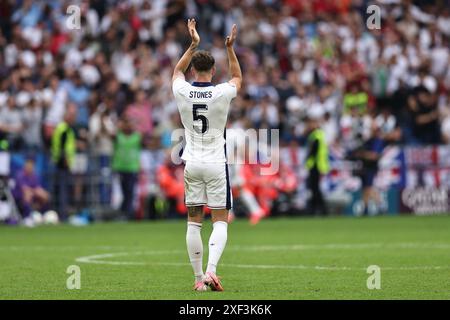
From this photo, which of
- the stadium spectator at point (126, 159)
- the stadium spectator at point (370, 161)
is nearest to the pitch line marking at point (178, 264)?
the stadium spectator at point (126, 159)

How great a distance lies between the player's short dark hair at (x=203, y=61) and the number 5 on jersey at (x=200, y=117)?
1.27ft

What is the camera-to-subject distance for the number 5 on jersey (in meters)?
11.9

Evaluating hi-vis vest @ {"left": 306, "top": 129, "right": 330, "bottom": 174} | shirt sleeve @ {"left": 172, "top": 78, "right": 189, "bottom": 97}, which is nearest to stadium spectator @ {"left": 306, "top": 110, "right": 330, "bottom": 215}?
hi-vis vest @ {"left": 306, "top": 129, "right": 330, "bottom": 174}

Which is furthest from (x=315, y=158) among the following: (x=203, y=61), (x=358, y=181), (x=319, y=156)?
(x=203, y=61)

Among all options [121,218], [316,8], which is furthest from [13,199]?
[316,8]

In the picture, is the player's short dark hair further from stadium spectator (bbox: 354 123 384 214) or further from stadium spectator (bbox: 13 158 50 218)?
stadium spectator (bbox: 354 123 384 214)

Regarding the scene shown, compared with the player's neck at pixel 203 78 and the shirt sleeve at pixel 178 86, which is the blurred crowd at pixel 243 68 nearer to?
the shirt sleeve at pixel 178 86

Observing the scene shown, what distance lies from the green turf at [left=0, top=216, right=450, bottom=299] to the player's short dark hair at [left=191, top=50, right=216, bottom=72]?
2.37 metres

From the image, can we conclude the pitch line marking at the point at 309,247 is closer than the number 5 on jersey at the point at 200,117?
No

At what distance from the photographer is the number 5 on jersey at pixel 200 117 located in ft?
39.2

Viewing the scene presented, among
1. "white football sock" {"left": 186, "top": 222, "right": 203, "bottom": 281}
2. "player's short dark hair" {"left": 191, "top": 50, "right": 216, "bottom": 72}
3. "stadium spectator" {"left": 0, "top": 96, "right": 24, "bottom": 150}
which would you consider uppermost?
"player's short dark hair" {"left": 191, "top": 50, "right": 216, "bottom": 72}

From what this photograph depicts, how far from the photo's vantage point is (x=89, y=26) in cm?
3031

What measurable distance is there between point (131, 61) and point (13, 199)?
5.81m

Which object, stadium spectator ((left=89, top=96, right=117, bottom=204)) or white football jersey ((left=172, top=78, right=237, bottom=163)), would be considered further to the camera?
stadium spectator ((left=89, top=96, right=117, bottom=204))
